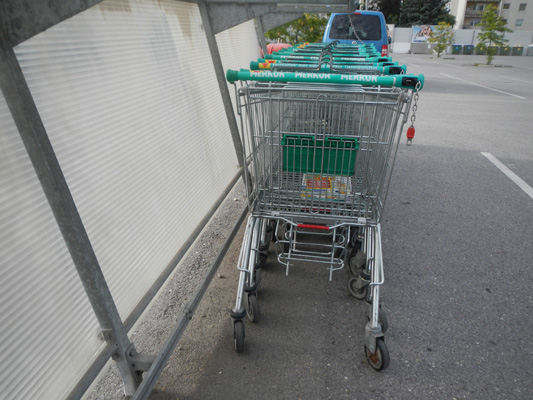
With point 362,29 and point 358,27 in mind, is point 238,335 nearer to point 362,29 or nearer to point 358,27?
point 358,27

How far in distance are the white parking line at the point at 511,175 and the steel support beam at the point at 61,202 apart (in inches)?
199

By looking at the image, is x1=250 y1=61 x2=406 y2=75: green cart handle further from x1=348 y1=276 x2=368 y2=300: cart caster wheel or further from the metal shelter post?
x1=348 y1=276 x2=368 y2=300: cart caster wheel

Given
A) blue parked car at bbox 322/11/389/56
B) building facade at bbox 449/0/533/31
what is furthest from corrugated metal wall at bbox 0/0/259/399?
building facade at bbox 449/0/533/31

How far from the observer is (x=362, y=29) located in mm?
9883

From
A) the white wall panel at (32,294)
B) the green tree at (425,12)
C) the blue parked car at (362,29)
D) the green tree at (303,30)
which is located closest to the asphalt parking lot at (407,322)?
the white wall panel at (32,294)

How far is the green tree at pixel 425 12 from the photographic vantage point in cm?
4416

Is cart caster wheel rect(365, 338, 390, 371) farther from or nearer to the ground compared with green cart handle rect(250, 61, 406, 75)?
nearer to the ground

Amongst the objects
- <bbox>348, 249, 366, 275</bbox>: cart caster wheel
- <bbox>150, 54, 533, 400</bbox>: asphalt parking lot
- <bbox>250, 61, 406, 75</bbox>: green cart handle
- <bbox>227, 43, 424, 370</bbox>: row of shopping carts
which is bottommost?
<bbox>150, 54, 533, 400</bbox>: asphalt parking lot

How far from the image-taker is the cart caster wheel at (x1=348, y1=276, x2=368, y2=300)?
113 inches

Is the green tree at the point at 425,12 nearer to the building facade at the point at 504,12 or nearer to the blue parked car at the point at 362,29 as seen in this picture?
the building facade at the point at 504,12

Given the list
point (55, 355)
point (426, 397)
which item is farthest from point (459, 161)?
point (55, 355)

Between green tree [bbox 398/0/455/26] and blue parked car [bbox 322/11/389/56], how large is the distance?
41.7 metres

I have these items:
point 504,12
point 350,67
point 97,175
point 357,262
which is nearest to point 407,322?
point 357,262

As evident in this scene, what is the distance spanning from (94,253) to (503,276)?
3.21 m
